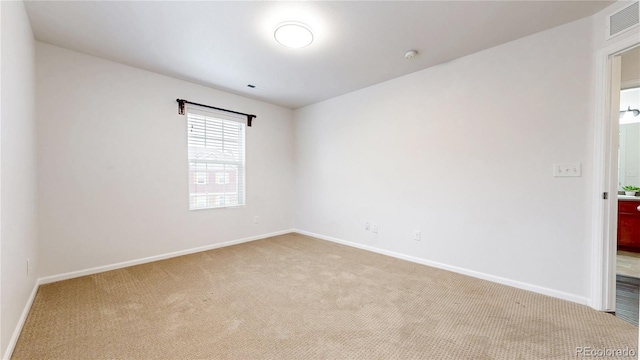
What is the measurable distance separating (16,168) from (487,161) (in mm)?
4068

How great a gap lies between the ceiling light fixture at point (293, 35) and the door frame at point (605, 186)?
2471 mm

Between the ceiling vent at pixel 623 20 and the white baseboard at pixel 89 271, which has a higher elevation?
the ceiling vent at pixel 623 20

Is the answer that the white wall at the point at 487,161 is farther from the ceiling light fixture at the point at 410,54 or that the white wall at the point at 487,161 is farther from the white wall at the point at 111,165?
the white wall at the point at 111,165

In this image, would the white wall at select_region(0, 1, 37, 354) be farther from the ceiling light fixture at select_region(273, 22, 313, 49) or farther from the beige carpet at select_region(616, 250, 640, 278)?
the beige carpet at select_region(616, 250, 640, 278)

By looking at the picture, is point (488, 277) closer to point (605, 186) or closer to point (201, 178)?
point (605, 186)

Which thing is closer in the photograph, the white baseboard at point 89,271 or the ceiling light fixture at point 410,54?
the white baseboard at point 89,271

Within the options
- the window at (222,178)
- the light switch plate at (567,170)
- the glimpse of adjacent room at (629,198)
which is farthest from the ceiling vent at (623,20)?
the window at (222,178)

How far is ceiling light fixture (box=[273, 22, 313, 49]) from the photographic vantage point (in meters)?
2.21

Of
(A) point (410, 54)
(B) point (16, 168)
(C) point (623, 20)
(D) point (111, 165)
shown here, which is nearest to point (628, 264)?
(C) point (623, 20)

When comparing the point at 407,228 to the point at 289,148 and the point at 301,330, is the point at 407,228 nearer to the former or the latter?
the point at 301,330

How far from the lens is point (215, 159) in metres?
3.90

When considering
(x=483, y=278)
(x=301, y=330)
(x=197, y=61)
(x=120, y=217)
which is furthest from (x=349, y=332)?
(x=197, y=61)

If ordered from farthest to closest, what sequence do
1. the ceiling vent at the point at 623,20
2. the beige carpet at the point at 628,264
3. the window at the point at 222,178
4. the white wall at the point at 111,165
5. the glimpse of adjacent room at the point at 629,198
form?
the window at the point at 222,178 < the beige carpet at the point at 628,264 < the white wall at the point at 111,165 < the glimpse of adjacent room at the point at 629,198 < the ceiling vent at the point at 623,20

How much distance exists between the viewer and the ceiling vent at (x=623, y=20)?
1.83 metres
